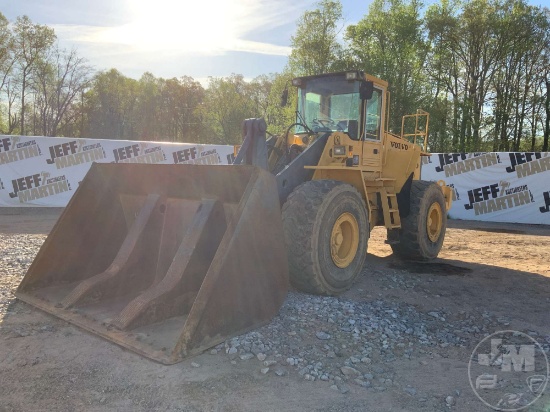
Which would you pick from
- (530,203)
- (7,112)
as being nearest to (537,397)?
(530,203)

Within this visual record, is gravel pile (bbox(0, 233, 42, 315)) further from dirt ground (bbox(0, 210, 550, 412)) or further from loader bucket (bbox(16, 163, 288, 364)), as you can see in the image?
loader bucket (bbox(16, 163, 288, 364))

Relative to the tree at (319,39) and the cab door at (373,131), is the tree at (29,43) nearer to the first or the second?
the tree at (319,39)

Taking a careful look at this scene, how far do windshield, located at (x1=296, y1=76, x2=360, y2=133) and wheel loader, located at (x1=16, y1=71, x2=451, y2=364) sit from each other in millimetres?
17

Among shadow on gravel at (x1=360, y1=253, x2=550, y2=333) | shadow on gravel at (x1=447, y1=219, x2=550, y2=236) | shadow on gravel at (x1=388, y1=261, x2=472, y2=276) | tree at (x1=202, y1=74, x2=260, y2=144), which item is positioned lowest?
shadow on gravel at (x1=447, y1=219, x2=550, y2=236)

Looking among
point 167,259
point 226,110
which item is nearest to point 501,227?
point 167,259

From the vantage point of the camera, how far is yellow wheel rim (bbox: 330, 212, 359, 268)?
5280 millimetres

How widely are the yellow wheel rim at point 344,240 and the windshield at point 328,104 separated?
Answer: 1.64m

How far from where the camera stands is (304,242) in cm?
483

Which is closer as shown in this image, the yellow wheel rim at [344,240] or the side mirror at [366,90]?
the yellow wheel rim at [344,240]

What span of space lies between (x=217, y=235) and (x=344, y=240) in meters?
1.87

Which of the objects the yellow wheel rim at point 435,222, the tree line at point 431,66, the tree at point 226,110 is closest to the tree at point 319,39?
the tree line at point 431,66

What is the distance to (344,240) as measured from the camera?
18.6ft

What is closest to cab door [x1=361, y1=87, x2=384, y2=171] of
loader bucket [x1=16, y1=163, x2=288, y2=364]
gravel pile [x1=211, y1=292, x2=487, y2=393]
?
gravel pile [x1=211, y1=292, x2=487, y2=393]

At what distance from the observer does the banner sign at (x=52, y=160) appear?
45.7ft
